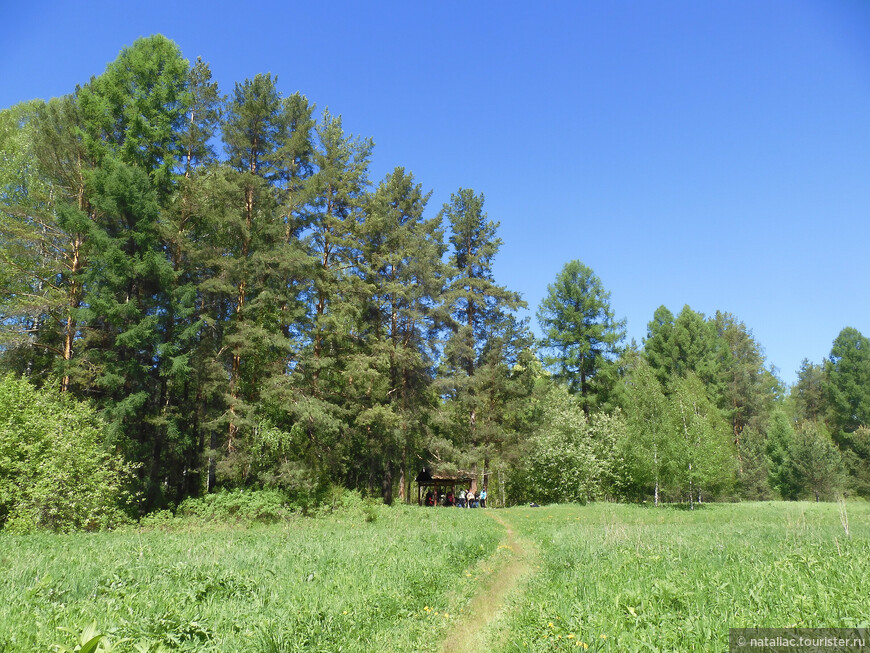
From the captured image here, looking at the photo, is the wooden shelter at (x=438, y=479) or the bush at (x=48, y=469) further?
the wooden shelter at (x=438, y=479)

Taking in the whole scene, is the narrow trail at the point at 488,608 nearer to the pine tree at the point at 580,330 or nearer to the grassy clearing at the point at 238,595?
the grassy clearing at the point at 238,595

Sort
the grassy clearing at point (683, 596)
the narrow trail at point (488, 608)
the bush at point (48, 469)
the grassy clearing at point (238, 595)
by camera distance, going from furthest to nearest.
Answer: the bush at point (48, 469), the narrow trail at point (488, 608), the grassy clearing at point (238, 595), the grassy clearing at point (683, 596)

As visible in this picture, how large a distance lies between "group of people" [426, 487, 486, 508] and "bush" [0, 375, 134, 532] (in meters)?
17.7

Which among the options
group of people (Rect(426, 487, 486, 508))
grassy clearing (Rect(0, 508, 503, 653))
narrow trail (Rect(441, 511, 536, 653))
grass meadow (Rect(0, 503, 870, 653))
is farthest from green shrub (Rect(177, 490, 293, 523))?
narrow trail (Rect(441, 511, 536, 653))

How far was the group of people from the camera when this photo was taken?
29453 mm

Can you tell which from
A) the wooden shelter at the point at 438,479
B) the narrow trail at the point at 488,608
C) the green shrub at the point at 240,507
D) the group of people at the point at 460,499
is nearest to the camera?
the narrow trail at the point at 488,608

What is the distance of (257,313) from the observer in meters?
23.7

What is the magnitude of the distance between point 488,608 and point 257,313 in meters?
19.6

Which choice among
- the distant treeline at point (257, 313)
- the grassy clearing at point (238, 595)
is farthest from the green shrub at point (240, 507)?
the grassy clearing at point (238, 595)

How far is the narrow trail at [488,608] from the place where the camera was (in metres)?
6.39

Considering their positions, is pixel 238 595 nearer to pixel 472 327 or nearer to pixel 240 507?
pixel 240 507

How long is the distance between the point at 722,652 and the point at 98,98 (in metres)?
31.8

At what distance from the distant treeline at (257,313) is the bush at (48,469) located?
117 cm

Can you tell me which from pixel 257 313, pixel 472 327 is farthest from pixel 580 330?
pixel 257 313
